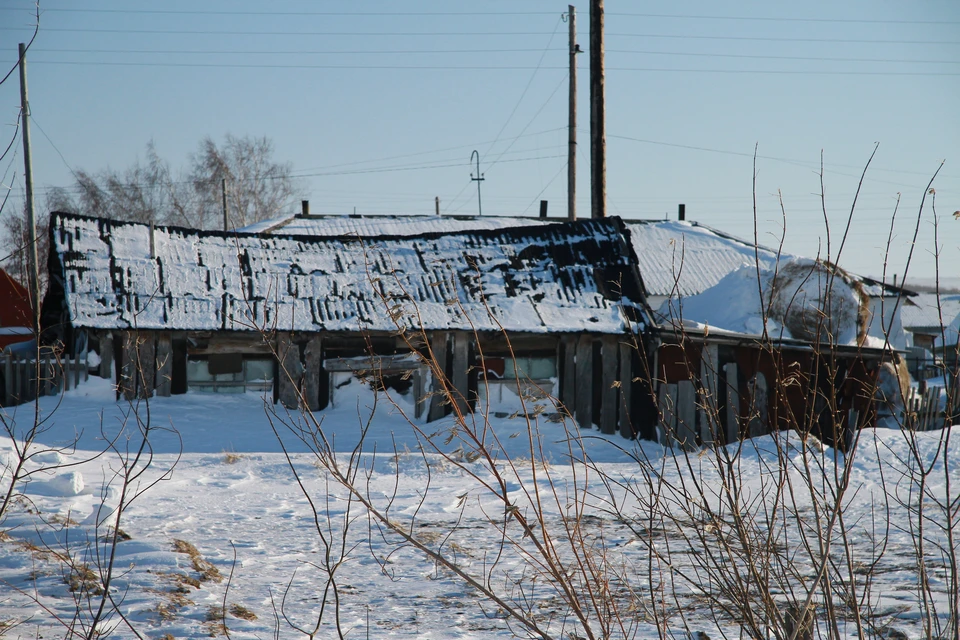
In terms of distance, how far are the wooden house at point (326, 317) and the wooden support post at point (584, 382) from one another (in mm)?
22

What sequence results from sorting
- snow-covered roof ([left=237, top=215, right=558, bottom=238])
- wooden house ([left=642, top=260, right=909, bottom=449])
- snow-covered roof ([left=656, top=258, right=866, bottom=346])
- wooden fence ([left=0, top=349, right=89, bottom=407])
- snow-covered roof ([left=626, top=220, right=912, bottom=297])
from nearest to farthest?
wooden house ([left=642, top=260, right=909, bottom=449])
wooden fence ([left=0, top=349, right=89, bottom=407])
snow-covered roof ([left=656, top=258, right=866, bottom=346])
snow-covered roof ([left=626, top=220, right=912, bottom=297])
snow-covered roof ([left=237, top=215, right=558, bottom=238])

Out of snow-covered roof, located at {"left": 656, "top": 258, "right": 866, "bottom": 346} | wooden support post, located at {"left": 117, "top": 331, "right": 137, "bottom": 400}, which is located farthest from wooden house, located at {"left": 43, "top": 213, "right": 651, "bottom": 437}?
snow-covered roof, located at {"left": 656, "top": 258, "right": 866, "bottom": 346}

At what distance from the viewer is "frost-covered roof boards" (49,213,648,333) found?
1349 centimetres

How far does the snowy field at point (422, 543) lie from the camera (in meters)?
3.10

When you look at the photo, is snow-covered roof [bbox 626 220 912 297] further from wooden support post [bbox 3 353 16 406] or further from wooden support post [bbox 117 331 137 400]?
wooden support post [bbox 3 353 16 406]

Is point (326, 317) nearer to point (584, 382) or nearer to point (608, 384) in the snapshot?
point (584, 382)

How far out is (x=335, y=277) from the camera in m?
15.0

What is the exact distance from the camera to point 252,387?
13930mm

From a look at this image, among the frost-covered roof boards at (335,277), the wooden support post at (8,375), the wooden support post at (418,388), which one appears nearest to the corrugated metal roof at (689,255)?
the frost-covered roof boards at (335,277)

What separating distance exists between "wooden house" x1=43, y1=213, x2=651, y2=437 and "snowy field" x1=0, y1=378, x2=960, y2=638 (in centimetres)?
129

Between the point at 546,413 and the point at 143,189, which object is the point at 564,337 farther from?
the point at 143,189

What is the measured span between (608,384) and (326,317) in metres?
4.81

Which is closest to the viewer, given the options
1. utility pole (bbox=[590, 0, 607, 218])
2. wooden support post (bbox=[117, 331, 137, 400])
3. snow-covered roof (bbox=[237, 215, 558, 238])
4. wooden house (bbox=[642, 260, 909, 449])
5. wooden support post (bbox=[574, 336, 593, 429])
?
wooden support post (bbox=[117, 331, 137, 400])

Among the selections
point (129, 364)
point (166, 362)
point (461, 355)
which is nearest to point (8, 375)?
point (166, 362)
